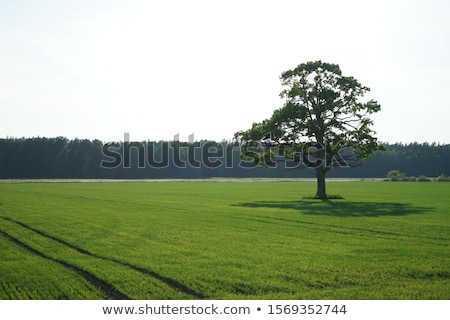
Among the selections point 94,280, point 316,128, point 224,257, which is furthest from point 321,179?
point 94,280

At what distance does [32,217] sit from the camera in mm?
37750

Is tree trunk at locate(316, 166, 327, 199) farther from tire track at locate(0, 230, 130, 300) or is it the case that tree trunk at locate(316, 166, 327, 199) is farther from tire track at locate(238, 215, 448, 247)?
tire track at locate(0, 230, 130, 300)

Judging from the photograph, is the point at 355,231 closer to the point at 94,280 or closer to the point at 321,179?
the point at 94,280

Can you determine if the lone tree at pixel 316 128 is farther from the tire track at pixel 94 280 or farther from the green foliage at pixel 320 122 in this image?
the tire track at pixel 94 280

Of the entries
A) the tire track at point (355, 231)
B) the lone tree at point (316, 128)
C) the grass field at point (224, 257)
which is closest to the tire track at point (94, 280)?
the grass field at point (224, 257)

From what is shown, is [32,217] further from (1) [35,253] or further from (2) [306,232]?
(2) [306,232]

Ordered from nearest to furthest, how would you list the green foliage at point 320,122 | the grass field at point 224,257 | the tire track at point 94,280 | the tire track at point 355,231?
→ the tire track at point 94,280 → the grass field at point 224,257 → the tire track at point 355,231 → the green foliage at point 320,122

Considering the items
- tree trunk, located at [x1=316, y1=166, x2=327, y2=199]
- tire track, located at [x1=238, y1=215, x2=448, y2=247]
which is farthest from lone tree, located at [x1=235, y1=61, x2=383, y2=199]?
tire track, located at [x1=238, y1=215, x2=448, y2=247]

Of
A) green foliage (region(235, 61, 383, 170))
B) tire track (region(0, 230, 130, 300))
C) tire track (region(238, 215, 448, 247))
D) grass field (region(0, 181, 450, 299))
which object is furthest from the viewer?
green foliage (region(235, 61, 383, 170))

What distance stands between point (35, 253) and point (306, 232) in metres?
14.2

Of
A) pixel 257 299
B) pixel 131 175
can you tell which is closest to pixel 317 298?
pixel 257 299

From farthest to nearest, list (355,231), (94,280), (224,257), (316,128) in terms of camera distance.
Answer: (316,128), (355,231), (224,257), (94,280)

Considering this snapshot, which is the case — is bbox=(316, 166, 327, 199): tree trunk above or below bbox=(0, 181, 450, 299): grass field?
above

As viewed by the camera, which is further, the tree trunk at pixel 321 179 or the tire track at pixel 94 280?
the tree trunk at pixel 321 179
